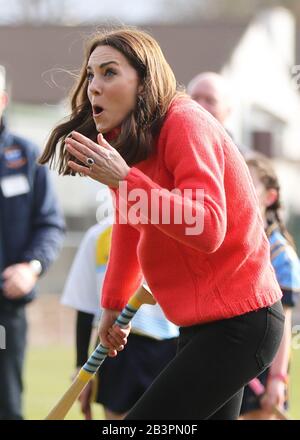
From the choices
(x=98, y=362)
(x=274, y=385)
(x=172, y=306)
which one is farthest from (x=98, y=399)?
(x=172, y=306)

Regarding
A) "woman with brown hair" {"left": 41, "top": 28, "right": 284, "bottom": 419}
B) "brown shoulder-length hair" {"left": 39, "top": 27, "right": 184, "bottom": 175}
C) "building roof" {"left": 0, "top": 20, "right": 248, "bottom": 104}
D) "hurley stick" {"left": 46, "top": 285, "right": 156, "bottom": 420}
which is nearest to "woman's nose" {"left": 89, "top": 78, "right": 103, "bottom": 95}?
"woman with brown hair" {"left": 41, "top": 28, "right": 284, "bottom": 419}

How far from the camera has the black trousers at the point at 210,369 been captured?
10.8 ft

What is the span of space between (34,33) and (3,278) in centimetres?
2014

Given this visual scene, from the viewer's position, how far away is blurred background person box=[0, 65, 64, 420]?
568 centimetres

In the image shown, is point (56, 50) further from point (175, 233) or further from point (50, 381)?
point (175, 233)

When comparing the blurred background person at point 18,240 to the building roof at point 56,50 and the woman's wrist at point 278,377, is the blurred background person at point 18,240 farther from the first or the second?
the building roof at point 56,50

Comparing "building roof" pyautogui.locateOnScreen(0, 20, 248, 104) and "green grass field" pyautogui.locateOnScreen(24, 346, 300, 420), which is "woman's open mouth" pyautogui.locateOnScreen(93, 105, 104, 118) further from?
"building roof" pyautogui.locateOnScreen(0, 20, 248, 104)

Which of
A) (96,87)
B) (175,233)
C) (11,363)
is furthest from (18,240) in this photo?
(175,233)

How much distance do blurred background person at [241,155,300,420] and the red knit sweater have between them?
4.99 feet

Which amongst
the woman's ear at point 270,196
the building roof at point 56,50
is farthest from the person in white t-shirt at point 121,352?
the building roof at point 56,50

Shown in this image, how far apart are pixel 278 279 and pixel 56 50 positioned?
19.8 meters

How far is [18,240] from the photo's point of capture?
5828 millimetres

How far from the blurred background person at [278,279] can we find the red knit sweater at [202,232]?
4.99ft
